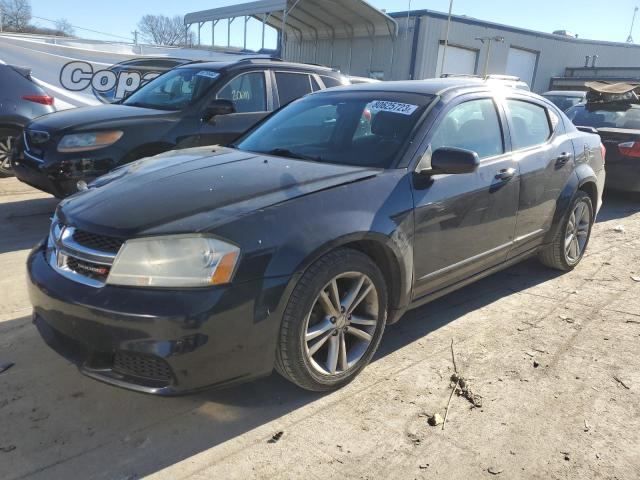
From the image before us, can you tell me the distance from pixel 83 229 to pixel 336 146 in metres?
1.65

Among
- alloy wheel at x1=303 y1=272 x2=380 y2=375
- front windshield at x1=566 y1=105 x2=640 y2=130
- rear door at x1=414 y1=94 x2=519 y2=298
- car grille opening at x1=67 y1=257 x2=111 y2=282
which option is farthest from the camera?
front windshield at x1=566 y1=105 x2=640 y2=130

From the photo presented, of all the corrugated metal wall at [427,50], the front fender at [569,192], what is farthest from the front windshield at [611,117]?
the corrugated metal wall at [427,50]

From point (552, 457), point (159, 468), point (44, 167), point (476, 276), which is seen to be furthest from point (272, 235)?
point (44, 167)

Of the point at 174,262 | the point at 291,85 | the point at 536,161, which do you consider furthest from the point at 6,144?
the point at 536,161

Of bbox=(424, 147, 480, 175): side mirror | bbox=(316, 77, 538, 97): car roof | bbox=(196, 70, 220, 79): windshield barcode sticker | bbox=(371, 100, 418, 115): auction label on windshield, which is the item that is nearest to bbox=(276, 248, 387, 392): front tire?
bbox=(424, 147, 480, 175): side mirror

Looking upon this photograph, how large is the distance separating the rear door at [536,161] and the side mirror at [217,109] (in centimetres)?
296

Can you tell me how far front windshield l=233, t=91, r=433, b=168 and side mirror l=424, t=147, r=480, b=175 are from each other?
0.23m

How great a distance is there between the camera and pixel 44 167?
5.21 meters

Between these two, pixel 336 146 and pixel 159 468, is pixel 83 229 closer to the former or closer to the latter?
pixel 159 468

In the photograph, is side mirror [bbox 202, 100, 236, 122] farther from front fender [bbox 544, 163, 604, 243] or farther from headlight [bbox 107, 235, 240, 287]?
headlight [bbox 107, 235, 240, 287]

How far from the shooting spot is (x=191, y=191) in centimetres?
276

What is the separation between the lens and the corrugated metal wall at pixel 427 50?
23.4 meters

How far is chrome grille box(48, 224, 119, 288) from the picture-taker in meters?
2.41

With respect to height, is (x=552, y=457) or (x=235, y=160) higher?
(x=235, y=160)
